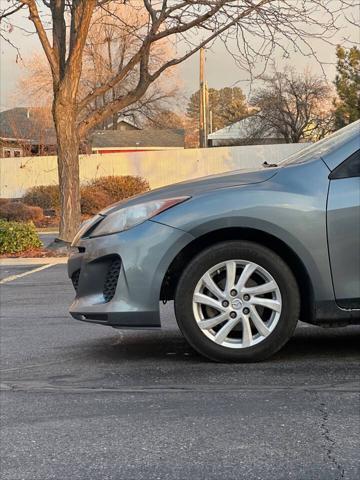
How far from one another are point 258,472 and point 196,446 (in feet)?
1.31

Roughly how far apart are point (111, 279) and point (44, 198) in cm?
2185

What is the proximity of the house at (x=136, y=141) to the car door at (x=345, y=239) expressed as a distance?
4338 centimetres

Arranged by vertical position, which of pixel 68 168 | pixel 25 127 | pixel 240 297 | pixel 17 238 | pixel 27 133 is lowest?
pixel 17 238

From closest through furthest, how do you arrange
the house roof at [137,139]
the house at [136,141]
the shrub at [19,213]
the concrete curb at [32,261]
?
the concrete curb at [32,261]
the shrub at [19,213]
the house at [136,141]
the house roof at [137,139]

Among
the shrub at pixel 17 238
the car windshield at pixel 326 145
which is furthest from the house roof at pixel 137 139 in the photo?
the car windshield at pixel 326 145

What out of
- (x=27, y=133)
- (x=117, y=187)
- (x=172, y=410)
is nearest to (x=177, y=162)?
(x=117, y=187)

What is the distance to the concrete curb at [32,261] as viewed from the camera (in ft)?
39.5

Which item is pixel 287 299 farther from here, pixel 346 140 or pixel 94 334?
pixel 94 334

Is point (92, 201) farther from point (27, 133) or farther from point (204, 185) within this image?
point (27, 133)

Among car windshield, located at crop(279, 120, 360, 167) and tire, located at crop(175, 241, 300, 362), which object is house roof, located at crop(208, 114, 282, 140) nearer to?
car windshield, located at crop(279, 120, 360, 167)

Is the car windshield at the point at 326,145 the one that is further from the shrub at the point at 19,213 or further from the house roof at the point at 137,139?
the house roof at the point at 137,139

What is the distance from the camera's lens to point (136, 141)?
4878cm

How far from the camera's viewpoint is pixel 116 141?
4859cm

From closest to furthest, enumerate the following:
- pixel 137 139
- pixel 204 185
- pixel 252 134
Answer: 1. pixel 204 185
2. pixel 252 134
3. pixel 137 139
